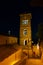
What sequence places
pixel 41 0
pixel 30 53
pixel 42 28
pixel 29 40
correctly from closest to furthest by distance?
pixel 41 0 < pixel 42 28 < pixel 30 53 < pixel 29 40

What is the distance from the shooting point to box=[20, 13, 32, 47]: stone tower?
30.9m

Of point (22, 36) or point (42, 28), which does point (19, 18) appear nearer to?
point (22, 36)

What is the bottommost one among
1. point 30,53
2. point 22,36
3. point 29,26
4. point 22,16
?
point 30,53

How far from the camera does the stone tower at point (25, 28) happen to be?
101ft

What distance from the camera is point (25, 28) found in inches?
1217

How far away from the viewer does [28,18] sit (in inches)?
1225

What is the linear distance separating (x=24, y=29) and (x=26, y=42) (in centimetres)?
268

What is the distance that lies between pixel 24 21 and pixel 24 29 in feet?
5.38

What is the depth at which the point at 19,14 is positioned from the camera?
103 ft

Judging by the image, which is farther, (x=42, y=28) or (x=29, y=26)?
(x=29, y=26)

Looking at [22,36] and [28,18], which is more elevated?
[28,18]

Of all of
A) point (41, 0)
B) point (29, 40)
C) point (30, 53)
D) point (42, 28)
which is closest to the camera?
point (41, 0)

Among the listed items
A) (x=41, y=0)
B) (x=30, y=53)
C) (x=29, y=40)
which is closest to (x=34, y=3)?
(x=41, y=0)

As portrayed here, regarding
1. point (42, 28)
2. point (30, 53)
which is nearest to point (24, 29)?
point (30, 53)
